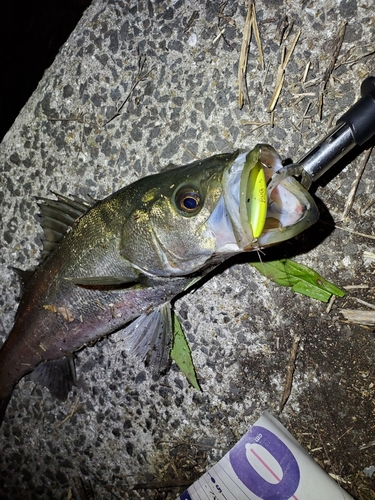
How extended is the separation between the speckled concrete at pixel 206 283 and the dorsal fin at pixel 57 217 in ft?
1.45

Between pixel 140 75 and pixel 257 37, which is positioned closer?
pixel 257 37

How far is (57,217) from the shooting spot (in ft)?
7.94

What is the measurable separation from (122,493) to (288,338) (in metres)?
1.69

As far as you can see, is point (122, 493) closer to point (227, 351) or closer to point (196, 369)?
point (196, 369)

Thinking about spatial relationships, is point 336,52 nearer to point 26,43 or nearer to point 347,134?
point 347,134

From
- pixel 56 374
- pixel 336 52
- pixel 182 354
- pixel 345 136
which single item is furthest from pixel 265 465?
pixel 336 52

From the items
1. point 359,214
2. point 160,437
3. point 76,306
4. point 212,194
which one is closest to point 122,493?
point 160,437

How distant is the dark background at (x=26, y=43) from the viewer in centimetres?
368

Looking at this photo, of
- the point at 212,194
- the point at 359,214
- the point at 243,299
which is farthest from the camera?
the point at 243,299

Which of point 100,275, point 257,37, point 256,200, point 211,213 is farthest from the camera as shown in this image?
point 257,37

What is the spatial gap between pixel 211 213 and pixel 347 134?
0.79 m

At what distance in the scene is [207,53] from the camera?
2.65 metres

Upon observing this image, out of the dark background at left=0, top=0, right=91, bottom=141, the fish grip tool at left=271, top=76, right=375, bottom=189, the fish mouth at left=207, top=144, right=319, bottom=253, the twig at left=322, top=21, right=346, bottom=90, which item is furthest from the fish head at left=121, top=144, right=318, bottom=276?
the dark background at left=0, top=0, right=91, bottom=141

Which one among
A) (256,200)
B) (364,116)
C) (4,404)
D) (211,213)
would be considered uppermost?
(364,116)
